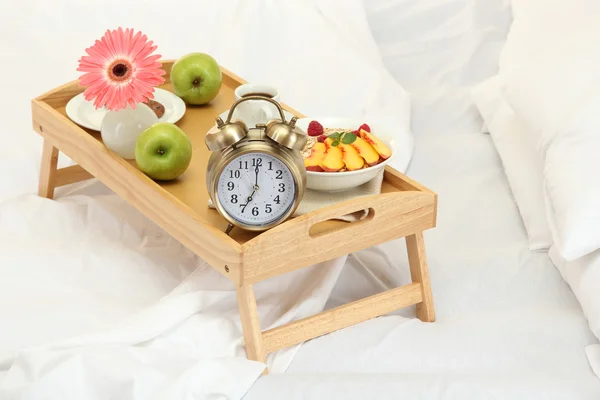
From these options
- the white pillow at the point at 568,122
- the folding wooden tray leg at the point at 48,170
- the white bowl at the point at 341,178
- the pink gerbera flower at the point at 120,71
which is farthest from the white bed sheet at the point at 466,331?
the folding wooden tray leg at the point at 48,170

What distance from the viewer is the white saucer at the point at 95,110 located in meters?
1.72

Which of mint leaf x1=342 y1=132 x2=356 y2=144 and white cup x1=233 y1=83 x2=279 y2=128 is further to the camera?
white cup x1=233 y1=83 x2=279 y2=128

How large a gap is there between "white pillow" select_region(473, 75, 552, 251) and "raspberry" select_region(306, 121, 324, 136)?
428 mm

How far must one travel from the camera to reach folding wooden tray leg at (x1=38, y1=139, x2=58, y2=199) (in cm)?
184

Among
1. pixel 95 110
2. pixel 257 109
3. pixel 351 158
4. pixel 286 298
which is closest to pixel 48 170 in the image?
pixel 95 110

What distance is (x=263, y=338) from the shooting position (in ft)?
4.58

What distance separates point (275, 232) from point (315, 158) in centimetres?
17

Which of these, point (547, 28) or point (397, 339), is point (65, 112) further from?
point (547, 28)

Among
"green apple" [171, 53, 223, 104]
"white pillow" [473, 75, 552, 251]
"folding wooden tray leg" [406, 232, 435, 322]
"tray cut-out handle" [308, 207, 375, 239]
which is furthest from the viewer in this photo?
"green apple" [171, 53, 223, 104]

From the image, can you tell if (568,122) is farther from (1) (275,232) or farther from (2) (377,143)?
(1) (275,232)

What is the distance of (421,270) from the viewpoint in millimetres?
1520

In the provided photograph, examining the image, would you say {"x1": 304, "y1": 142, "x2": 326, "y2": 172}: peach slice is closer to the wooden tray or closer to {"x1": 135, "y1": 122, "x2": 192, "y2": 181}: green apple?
the wooden tray

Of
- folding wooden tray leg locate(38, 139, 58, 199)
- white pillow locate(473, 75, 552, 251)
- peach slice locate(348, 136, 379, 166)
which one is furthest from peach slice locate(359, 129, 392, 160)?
folding wooden tray leg locate(38, 139, 58, 199)

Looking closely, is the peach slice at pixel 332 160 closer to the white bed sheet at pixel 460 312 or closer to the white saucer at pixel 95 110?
the white bed sheet at pixel 460 312
